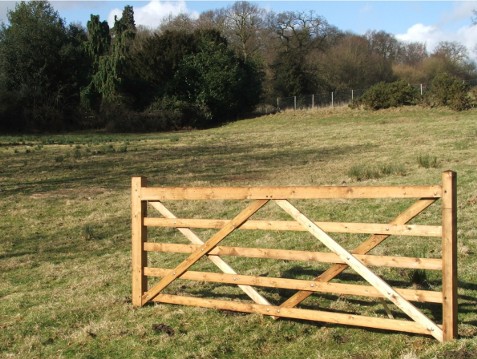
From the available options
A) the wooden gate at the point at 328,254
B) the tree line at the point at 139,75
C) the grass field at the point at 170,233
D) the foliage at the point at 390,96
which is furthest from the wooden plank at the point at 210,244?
the tree line at the point at 139,75

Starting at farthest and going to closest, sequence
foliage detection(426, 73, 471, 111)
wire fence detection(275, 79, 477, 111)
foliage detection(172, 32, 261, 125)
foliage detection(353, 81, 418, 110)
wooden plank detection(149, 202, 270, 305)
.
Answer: foliage detection(172, 32, 261, 125) < wire fence detection(275, 79, 477, 111) < foliage detection(353, 81, 418, 110) < foliage detection(426, 73, 471, 111) < wooden plank detection(149, 202, 270, 305)

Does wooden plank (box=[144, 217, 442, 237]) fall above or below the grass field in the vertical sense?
above

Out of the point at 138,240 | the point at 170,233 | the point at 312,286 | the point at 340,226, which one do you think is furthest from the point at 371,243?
the point at 170,233

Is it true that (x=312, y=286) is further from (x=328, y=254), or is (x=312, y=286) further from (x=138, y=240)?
(x=138, y=240)

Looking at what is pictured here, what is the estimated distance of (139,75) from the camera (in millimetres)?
53562

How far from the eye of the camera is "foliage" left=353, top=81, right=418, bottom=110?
40.5 metres

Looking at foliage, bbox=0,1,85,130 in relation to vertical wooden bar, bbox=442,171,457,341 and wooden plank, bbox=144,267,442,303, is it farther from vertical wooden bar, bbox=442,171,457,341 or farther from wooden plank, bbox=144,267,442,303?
vertical wooden bar, bbox=442,171,457,341

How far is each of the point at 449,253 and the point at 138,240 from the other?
346cm

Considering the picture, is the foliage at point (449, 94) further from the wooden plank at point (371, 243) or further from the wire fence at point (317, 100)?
the wooden plank at point (371, 243)

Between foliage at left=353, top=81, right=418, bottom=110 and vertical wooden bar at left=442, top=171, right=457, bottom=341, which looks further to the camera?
foliage at left=353, top=81, right=418, bottom=110

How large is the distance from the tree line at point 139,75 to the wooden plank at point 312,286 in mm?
41789

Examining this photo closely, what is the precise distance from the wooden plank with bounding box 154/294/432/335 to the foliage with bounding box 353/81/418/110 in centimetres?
3663

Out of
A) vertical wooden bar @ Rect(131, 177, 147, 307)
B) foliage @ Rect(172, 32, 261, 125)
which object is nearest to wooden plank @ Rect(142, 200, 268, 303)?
vertical wooden bar @ Rect(131, 177, 147, 307)

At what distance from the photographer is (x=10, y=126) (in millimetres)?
48188
